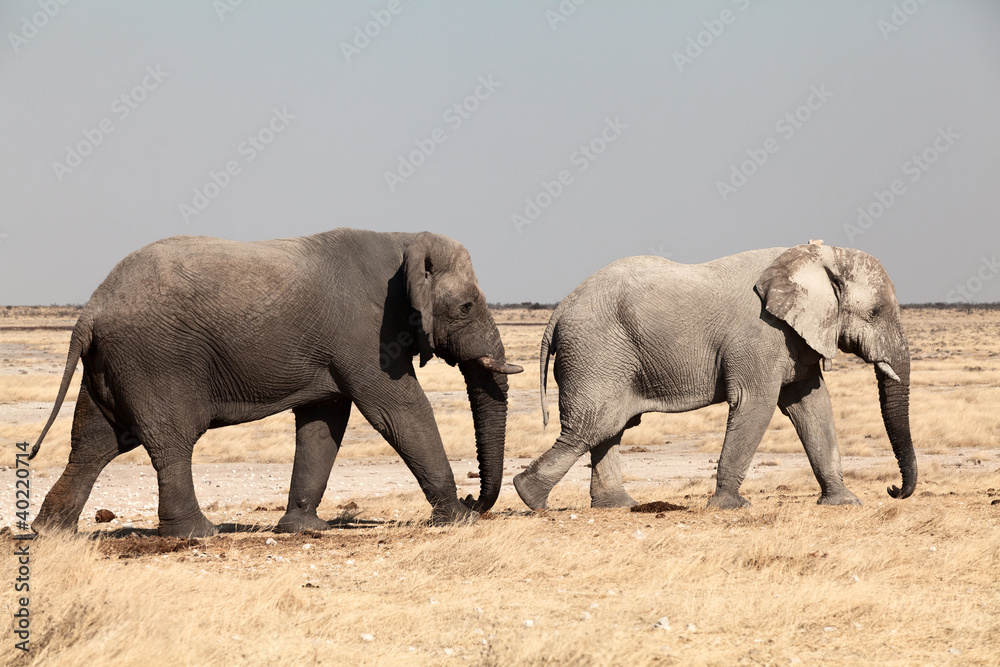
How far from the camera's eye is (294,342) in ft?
36.8

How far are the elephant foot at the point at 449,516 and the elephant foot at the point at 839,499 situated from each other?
4.64 m

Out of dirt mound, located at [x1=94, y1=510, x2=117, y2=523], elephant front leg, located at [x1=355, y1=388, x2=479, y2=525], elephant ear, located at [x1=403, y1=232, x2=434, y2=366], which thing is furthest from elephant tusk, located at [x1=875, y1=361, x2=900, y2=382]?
dirt mound, located at [x1=94, y1=510, x2=117, y2=523]

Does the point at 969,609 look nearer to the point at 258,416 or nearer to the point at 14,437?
the point at 258,416

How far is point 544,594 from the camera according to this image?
8.79m

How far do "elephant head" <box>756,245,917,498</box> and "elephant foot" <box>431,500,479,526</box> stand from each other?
14.3 feet

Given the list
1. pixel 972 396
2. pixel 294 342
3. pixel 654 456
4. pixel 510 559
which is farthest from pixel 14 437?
pixel 972 396

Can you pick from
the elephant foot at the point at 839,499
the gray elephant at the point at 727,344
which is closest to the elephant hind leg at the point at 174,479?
the gray elephant at the point at 727,344

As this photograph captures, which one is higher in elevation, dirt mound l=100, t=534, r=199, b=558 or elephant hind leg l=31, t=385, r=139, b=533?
elephant hind leg l=31, t=385, r=139, b=533

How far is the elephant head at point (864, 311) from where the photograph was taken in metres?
13.2

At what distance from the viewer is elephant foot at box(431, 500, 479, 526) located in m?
11.9

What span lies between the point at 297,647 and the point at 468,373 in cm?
537

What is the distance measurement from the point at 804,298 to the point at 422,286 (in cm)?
463

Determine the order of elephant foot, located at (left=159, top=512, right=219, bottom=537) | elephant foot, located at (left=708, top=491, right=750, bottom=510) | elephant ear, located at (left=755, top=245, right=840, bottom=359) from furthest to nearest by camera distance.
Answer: elephant foot, located at (left=708, top=491, right=750, bottom=510) < elephant ear, located at (left=755, top=245, right=840, bottom=359) < elephant foot, located at (left=159, top=512, right=219, bottom=537)

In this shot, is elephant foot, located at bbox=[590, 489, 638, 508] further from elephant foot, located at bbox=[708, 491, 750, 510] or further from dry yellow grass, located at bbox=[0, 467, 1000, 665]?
dry yellow grass, located at bbox=[0, 467, 1000, 665]
